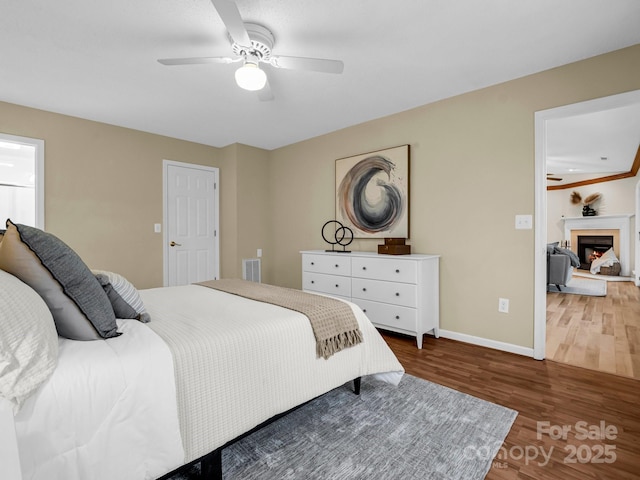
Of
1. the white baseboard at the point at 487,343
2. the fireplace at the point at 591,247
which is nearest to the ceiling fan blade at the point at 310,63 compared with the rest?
the white baseboard at the point at 487,343

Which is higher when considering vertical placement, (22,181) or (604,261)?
(22,181)

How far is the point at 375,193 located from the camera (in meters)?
3.82

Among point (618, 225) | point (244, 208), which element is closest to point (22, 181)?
point (244, 208)

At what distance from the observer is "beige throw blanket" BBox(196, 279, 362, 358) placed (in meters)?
1.73

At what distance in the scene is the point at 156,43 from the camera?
2.28 metres

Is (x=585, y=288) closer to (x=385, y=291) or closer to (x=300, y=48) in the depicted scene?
(x=385, y=291)

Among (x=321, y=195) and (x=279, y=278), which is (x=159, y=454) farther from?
(x=279, y=278)

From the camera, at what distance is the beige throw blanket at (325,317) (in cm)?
173

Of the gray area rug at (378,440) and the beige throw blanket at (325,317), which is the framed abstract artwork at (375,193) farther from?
the gray area rug at (378,440)

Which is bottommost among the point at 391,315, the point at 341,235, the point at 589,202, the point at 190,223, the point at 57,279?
the point at 391,315

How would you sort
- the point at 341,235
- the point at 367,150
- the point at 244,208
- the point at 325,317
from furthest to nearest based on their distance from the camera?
the point at 244,208
the point at 341,235
the point at 367,150
the point at 325,317

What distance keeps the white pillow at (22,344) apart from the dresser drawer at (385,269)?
260cm

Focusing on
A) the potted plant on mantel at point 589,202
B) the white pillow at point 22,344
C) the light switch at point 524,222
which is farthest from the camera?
the potted plant on mantel at point 589,202

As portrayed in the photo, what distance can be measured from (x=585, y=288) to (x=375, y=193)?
4.64m
